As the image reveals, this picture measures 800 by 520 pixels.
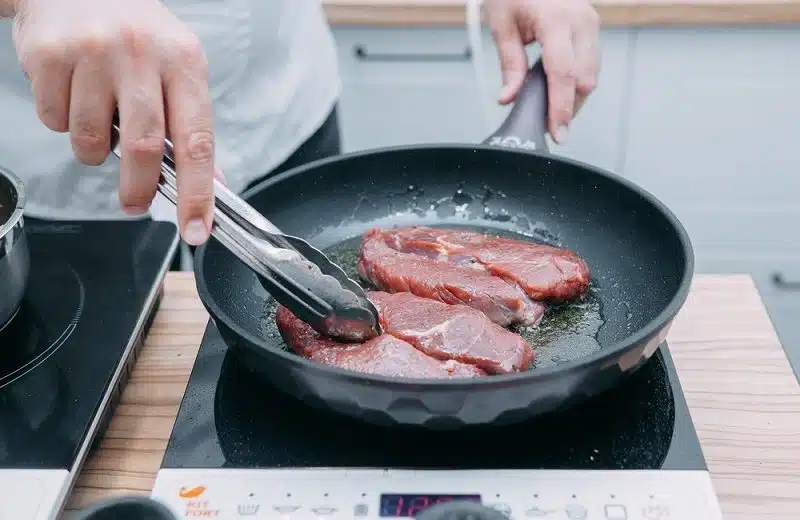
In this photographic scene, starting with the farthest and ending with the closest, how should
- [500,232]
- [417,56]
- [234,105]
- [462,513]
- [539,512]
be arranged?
[417,56] < [234,105] < [500,232] < [539,512] < [462,513]

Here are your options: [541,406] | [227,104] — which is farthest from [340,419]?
[227,104]

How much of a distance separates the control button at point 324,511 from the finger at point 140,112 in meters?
0.33

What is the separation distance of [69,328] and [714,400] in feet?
2.31

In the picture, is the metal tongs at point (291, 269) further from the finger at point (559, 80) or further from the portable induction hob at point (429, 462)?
the finger at point (559, 80)

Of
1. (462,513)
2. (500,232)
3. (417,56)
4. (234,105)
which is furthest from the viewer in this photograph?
(417,56)

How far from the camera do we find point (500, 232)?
118 cm

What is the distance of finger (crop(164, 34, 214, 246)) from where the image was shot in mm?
726

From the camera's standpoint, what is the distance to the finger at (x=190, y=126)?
726 millimetres

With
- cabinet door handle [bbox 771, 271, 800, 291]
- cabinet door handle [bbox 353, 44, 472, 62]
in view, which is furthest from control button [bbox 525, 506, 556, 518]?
cabinet door handle [bbox 771, 271, 800, 291]

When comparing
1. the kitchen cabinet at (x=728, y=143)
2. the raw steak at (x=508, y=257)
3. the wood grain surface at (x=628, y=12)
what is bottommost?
the kitchen cabinet at (x=728, y=143)

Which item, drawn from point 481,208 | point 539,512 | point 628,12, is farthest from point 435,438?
point 628,12

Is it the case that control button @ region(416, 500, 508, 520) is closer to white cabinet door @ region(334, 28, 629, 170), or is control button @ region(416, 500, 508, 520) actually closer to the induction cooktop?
the induction cooktop

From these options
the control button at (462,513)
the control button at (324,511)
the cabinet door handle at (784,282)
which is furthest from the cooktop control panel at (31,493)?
the cabinet door handle at (784,282)

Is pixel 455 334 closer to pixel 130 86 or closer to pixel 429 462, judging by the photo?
pixel 429 462
